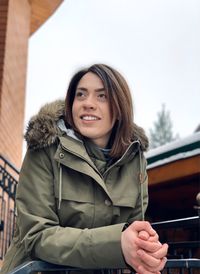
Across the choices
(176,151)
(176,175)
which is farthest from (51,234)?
(176,151)

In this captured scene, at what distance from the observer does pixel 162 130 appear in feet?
118

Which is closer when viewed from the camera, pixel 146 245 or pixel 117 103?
pixel 146 245

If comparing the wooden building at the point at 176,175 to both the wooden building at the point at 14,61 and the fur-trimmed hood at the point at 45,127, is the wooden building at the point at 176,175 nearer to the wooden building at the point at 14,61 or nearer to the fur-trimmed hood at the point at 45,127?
the fur-trimmed hood at the point at 45,127

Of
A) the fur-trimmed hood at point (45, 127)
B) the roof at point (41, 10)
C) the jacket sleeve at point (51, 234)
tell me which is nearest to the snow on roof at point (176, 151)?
the fur-trimmed hood at point (45, 127)

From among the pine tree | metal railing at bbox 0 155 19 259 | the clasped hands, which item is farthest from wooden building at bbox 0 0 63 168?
the pine tree

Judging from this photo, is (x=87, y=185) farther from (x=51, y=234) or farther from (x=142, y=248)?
(x=142, y=248)

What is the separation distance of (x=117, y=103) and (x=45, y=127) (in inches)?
12.3

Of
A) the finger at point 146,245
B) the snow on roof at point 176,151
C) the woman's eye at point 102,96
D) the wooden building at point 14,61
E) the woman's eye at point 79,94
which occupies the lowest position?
the finger at point 146,245

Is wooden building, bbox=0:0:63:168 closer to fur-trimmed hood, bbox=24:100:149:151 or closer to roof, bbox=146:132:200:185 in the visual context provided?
roof, bbox=146:132:200:185

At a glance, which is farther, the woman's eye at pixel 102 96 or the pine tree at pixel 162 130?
the pine tree at pixel 162 130

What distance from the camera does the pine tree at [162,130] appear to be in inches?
1400

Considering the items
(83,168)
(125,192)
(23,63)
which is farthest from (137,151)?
(23,63)

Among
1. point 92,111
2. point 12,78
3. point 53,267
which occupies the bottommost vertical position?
point 53,267

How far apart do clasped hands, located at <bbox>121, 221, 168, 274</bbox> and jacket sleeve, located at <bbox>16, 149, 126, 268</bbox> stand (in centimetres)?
3
